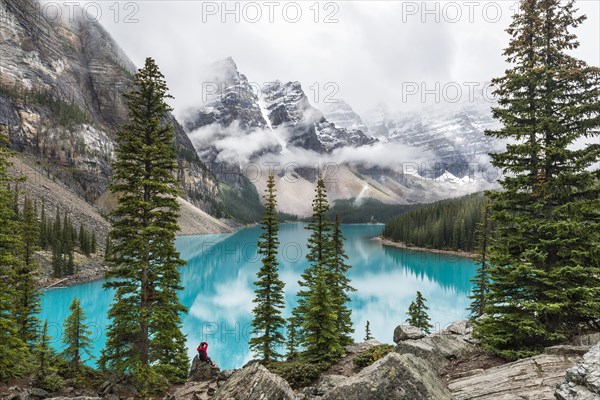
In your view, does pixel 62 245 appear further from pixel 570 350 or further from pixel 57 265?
pixel 570 350

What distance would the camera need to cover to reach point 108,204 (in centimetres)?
15450

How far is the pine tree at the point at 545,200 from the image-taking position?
39.0 ft

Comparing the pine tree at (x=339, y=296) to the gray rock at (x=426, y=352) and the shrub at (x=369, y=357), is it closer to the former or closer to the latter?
the shrub at (x=369, y=357)

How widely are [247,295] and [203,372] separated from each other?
49822 millimetres

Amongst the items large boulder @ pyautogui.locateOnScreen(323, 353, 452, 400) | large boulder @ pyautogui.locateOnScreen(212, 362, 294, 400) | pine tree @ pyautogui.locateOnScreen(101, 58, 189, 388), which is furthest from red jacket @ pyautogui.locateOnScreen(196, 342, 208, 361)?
large boulder @ pyautogui.locateOnScreen(323, 353, 452, 400)

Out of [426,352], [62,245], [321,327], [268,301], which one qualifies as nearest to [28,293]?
[268,301]

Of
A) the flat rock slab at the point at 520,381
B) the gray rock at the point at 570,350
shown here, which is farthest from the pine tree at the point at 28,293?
the gray rock at the point at 570,350

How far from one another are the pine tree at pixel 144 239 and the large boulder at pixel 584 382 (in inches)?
612

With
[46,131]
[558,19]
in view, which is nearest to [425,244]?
[558,19]

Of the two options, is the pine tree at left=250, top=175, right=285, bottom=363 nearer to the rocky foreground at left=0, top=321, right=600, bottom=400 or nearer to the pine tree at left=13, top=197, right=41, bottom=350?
the rocky foreground at left=0, top=321, right=600, bottom=400

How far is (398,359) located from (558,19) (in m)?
14.7

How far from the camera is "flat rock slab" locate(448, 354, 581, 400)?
844 centimetres

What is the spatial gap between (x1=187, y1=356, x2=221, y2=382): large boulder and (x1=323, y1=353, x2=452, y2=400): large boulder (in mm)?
14610

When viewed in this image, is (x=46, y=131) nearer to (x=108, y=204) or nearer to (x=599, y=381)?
(x=108, y=204)
